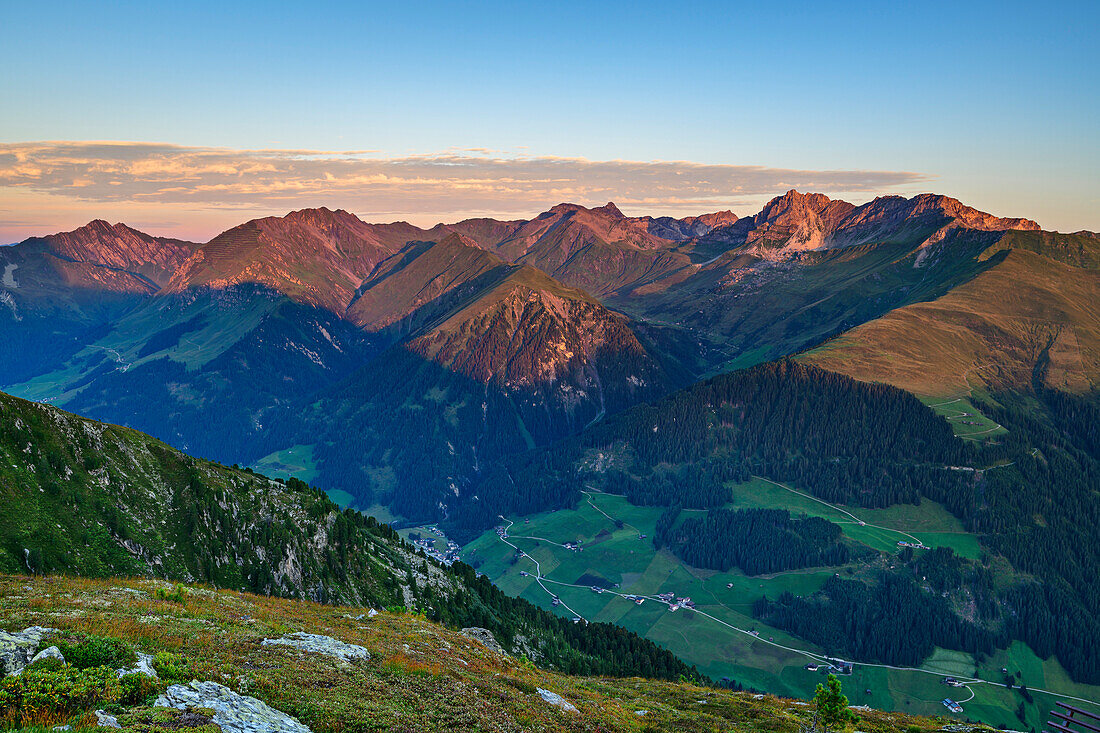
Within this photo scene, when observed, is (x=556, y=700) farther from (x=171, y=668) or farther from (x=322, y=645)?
(x=171, y=668)

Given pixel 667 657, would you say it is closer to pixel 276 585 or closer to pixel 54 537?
pixel 276 585

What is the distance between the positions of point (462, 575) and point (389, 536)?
22575mm

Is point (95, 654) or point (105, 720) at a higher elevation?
point (105, 720)

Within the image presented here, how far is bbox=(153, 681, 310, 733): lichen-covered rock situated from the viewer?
2356cm

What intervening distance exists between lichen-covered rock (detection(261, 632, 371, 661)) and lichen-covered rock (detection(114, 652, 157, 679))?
10.6m

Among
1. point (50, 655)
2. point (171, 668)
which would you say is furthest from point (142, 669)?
point (50, 655)

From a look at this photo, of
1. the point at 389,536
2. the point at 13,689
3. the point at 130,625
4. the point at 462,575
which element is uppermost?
the point at 13,689

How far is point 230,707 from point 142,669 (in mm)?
4577

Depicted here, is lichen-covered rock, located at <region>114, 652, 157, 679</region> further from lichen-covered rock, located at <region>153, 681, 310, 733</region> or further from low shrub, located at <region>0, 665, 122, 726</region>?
lichen-covered rock, located at <region>153, 681, 310, 733</region>

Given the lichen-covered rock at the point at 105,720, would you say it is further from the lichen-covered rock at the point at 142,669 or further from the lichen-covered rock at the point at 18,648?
the lichen-covered rock at the point at 18,648

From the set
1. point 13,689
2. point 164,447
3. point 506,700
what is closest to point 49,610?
point 13,689

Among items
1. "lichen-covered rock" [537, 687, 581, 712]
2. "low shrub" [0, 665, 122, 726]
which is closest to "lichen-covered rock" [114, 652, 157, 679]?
"low shrub" [0, 665, 122, 726]

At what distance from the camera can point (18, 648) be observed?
25.2 metres

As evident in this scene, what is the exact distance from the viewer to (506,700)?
1538 inches
